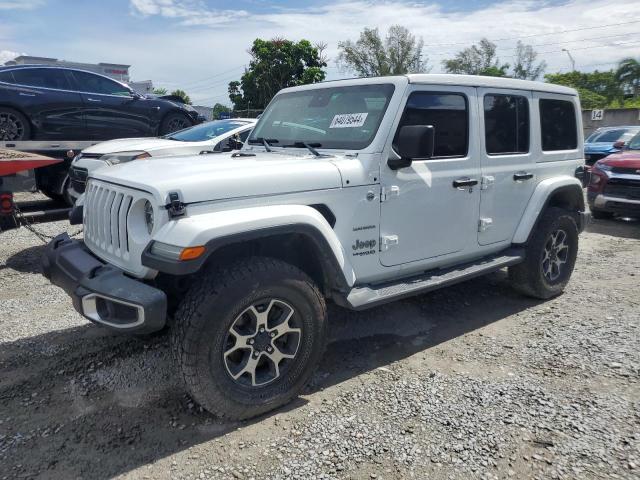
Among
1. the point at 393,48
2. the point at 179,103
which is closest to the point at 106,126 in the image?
the point at 179,103

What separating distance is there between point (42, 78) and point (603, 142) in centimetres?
1457

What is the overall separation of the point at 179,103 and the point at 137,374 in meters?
7.11

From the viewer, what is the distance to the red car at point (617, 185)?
26.9 feet

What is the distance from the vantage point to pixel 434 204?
3.75 metres

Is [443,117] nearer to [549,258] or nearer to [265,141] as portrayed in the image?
[265,141]

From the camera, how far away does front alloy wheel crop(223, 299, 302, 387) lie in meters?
2.88

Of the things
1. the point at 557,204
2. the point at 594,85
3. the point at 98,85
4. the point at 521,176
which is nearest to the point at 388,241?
the point at 521,176

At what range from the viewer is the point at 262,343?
295 centimetres

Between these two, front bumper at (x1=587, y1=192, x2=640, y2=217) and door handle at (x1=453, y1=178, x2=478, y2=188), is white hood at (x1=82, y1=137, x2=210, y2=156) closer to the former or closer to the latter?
door handle at (x1=453, y1=178, x2=478, y2=188)

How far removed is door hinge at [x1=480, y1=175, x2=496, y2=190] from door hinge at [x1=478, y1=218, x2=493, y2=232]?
0.27 meters

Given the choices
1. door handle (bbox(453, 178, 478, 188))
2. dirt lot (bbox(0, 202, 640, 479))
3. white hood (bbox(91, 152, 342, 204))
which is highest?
white hood (bbox(91, 152, 342, 204))

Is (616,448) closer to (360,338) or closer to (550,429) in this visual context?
(550,429)

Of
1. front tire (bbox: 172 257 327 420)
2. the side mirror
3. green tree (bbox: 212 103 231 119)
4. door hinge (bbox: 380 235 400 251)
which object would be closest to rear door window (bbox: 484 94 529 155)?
the side mirror

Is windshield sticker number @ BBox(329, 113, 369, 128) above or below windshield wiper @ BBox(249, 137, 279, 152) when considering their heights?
above
